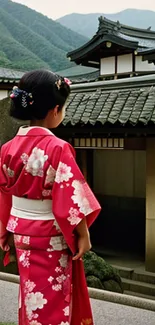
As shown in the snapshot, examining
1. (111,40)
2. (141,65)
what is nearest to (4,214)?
(111,40)

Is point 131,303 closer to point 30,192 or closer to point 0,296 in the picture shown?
point 0,296

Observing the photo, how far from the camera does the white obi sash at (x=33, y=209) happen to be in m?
2.13

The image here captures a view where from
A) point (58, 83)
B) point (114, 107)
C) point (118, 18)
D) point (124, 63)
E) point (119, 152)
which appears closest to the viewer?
point (58, 83)

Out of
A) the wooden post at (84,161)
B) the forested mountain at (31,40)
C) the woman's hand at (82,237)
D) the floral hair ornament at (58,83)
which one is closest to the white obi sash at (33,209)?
the woman's hand at (82,237)

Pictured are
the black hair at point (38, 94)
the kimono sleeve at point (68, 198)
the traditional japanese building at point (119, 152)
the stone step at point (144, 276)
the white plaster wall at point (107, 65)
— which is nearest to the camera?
the kimono sleeve at point (68, 198)

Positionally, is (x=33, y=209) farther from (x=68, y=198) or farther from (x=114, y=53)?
(x=114, y=53)

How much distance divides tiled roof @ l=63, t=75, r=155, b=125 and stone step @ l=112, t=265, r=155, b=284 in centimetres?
224

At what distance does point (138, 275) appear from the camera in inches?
263

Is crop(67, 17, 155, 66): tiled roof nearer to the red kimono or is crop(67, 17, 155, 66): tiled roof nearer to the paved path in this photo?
the paved path

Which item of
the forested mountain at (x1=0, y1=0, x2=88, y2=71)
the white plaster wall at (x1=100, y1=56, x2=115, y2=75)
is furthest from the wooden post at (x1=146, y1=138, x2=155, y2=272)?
the forested mountain at (x1=0, y1=0, x2=88, y2=71)

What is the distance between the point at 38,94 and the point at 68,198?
1.67ft

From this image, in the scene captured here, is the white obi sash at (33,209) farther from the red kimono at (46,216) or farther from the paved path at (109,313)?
the paved path at (109,313)

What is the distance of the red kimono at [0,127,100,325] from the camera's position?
6.81 ft

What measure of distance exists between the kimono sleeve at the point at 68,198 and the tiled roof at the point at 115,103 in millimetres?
3836
